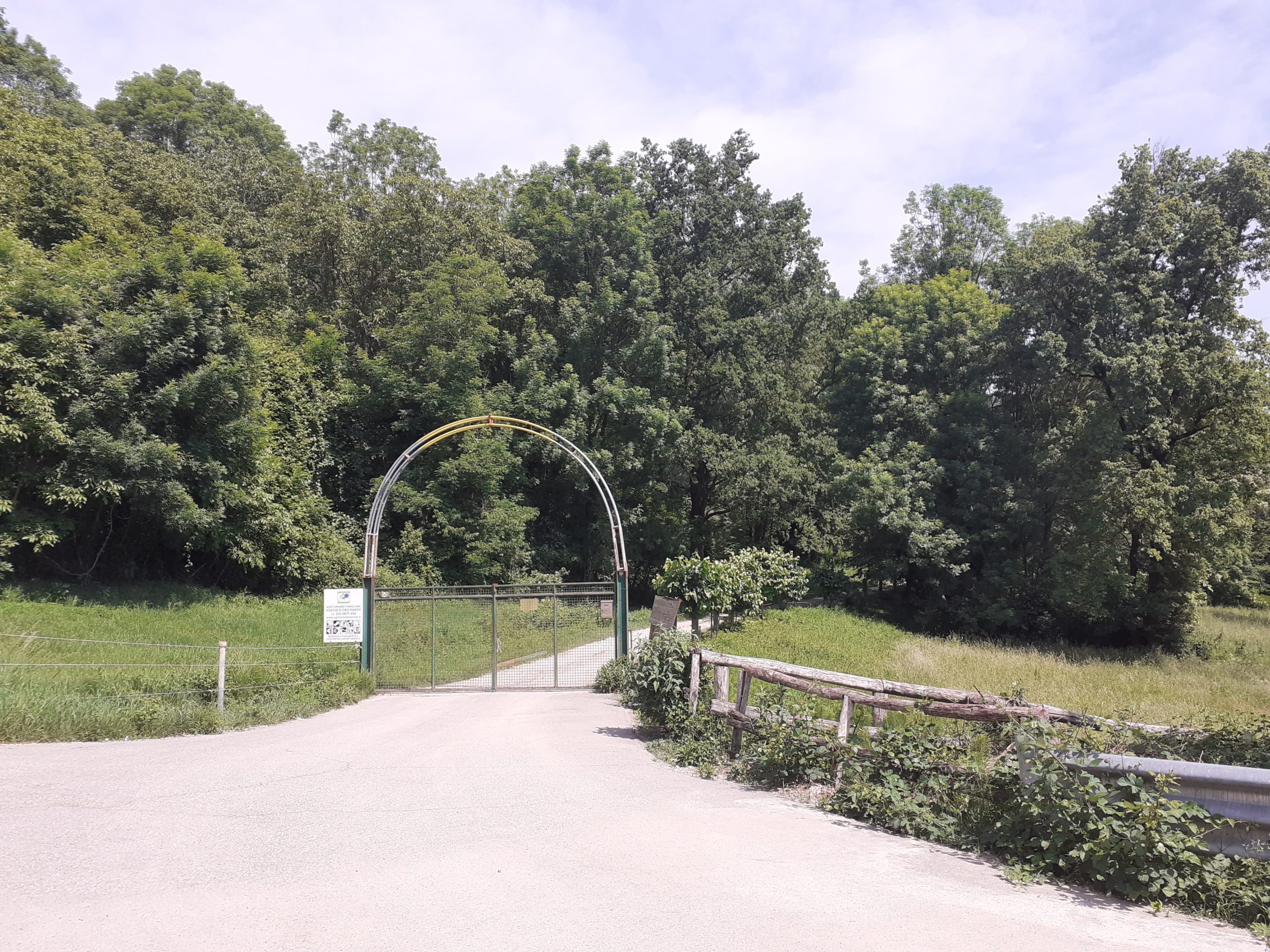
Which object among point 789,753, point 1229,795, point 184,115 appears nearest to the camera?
point 1229,795

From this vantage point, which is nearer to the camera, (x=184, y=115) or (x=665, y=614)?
(x=665, y=614)

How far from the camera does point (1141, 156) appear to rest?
31578 mm

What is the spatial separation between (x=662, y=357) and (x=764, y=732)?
93.0ft

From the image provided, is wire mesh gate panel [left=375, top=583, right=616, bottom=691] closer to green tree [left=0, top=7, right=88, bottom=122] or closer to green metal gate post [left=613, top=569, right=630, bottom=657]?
green metal gate post [left=613, top=569, right=630, bottom=657]

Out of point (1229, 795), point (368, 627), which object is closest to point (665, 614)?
point (368, 627)

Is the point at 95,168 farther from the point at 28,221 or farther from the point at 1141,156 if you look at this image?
the point at 1141,156

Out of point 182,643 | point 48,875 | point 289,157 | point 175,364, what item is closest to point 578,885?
point 48,875

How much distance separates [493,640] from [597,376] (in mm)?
20890

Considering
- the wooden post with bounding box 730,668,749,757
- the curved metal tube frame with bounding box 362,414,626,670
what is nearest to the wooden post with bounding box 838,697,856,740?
the wooden post with bounding box 730,668,749,757

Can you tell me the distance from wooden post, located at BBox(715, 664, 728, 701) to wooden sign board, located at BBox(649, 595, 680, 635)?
13.5 feet

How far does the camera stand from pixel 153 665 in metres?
13.2

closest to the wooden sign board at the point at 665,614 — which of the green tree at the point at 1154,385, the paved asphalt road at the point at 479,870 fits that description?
the paved asphalt road at the point at 479,870

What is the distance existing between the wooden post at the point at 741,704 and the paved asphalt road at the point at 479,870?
80 centimetres

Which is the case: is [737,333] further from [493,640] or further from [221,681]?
[221,681]
